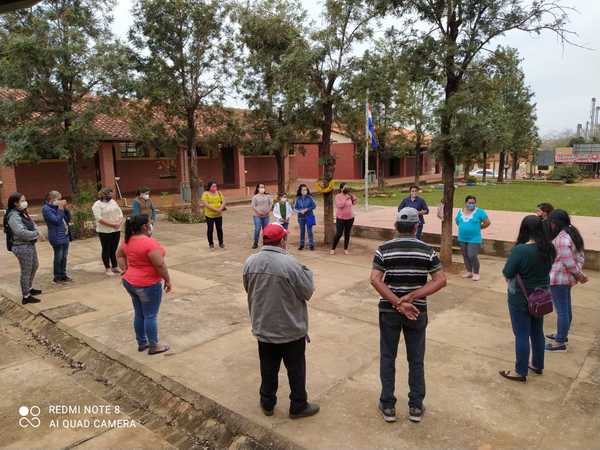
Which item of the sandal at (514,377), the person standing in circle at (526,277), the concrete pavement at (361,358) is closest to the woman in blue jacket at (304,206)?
the concrete pavement at (361,358)

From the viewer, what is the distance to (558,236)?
4.84 meters

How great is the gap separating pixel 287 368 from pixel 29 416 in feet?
7.53

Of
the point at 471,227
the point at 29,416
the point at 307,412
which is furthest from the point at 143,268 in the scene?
the point at 471,227

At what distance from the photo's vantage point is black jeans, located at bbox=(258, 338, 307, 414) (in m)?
3.59

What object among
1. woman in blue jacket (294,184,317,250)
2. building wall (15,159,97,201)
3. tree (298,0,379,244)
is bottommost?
woman in blue jacket (294,184,317,250)

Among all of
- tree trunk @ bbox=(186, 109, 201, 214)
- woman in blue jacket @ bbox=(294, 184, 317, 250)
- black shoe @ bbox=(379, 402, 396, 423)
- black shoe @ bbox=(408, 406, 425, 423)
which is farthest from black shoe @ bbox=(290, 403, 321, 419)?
tree trunk @ bbox=(186, 109, 201, 214)

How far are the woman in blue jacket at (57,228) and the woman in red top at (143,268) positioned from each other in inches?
127

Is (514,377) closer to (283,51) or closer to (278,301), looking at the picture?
(278,301)

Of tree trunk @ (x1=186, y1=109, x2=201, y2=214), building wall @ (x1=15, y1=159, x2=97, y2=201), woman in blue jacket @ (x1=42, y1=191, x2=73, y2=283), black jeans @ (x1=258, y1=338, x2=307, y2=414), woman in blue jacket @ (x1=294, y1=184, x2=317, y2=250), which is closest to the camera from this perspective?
black jeans @ (x1=258, y1=338, x2=307, y2=414)

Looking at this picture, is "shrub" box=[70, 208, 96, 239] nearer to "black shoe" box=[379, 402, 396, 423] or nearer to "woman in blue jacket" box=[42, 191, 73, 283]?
"woman in blue jacket" box=[42, 191, 73, 283]

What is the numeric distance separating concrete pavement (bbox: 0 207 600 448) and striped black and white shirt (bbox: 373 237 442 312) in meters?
1.03

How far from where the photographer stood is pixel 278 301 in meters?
3.48

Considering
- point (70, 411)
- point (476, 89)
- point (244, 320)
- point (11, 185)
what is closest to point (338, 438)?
point (70, 411)

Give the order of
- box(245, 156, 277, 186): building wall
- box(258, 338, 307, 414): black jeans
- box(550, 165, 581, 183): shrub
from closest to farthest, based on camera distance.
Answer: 1. box(258, 338, 307, 414): black jeans
2. box(245, 156, 277, 186): building wall
3. box(550, 165, 581, 183): shrub
